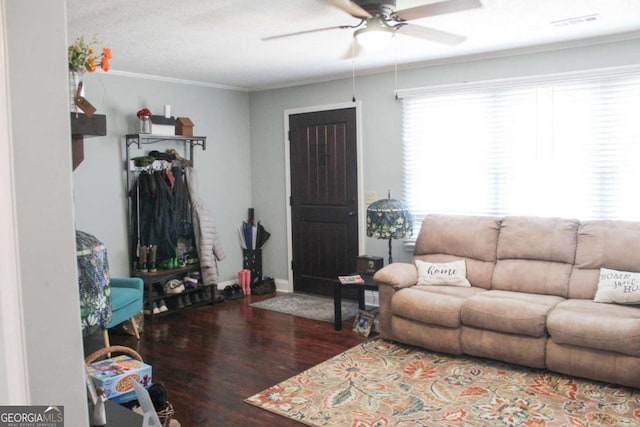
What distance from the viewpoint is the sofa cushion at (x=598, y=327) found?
130 inches

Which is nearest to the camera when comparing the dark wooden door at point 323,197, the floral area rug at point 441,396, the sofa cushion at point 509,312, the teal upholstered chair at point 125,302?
the floral area rug at point 441,396

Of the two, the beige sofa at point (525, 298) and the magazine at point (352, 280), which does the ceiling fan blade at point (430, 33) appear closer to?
the beige sofa at point (525, 298)

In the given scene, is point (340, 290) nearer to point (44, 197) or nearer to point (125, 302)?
point (125, 302)

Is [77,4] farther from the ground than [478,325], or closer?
farther from the ground

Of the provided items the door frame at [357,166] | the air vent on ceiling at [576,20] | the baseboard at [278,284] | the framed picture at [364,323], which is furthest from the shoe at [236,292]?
the air vent on ceiling at [576,20]

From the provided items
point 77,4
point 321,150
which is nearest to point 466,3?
point 77,4

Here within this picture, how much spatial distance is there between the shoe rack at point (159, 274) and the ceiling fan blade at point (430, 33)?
2950mm

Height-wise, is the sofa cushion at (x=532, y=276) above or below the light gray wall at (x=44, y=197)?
below

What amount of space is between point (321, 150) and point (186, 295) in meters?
2.07

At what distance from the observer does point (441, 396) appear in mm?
3420

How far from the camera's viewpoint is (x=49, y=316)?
1116mm

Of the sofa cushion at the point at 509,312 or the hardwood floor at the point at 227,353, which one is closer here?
the hardwood floor at the point at 227,353

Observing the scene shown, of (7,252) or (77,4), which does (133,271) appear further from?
(7,252)

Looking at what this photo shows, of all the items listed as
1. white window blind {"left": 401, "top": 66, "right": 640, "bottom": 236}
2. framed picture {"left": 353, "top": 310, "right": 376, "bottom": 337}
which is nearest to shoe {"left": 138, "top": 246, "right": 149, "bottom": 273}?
framed picture {"left": 353, "top": 310, "right": 376, "bottom": 337}
